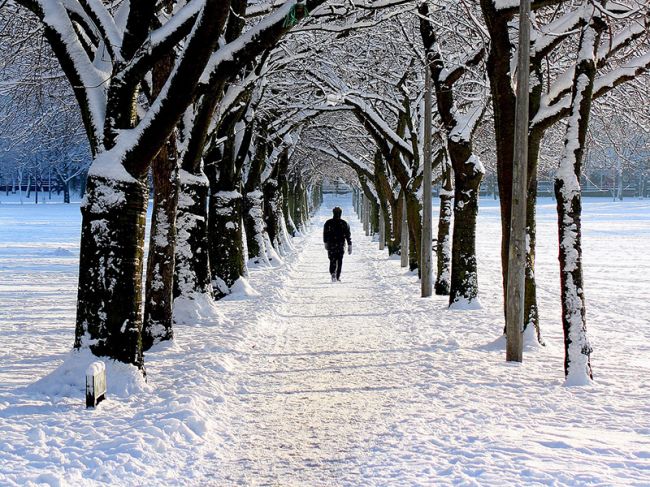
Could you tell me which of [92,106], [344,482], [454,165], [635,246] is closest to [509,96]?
[454,165]

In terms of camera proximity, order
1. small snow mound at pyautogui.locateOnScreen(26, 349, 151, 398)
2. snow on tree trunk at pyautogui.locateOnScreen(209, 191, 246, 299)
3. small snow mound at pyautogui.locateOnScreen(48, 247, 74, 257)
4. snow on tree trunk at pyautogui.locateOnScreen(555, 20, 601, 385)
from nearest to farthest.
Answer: small snow mound at pyautogui.locateOnScreen(26, 349, 151, 398) → snow on tree trunk at pyautogui.locateOnScreen(555, 20, 601, 385) → snow on tree trunk at pyautogui.locateOnScreen(209, 191, 246, 299) → small snow mound at pyautogui.locateOnScreen(48, 247, 74, 257)

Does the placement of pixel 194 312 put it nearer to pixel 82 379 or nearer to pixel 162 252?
pixel 162 252

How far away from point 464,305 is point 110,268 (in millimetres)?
7794

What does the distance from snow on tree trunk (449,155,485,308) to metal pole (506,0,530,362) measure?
4.63 m

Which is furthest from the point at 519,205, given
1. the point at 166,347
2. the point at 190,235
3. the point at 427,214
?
the point at 427,214

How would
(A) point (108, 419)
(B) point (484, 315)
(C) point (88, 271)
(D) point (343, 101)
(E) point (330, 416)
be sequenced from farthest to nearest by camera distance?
(D) point (343, 101) → (B) point (484, 315) → (C) point (88, 271) → (E) point (330, 416) → (A) point (108, 419)

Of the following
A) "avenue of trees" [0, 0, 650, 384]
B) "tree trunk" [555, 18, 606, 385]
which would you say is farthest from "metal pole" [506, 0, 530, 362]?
"tree trunk" [555, 18, 606, 385]

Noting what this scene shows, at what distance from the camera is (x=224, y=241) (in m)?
16.1

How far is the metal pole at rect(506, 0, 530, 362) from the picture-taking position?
8266 mm

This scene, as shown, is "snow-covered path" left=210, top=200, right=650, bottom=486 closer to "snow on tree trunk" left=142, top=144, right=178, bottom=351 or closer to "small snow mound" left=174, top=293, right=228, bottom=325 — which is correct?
"small snow mound" left=174, top=293, right=228, bottom=325

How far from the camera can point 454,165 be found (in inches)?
517

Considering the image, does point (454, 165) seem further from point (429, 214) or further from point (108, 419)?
point (108, 419)

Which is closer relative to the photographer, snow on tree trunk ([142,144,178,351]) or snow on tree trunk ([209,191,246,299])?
snow on tree trunk ([142,144,178,351])

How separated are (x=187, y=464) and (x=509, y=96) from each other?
19.7 ft
